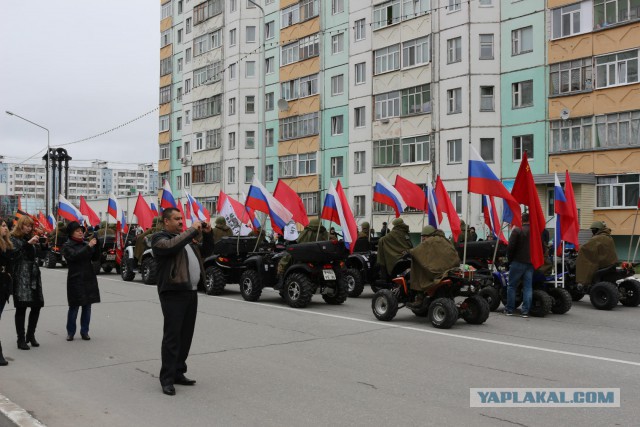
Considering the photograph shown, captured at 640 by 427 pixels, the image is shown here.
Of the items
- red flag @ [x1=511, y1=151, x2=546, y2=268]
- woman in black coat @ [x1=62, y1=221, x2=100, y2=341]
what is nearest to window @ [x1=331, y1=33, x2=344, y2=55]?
red flag @ [x1=511, y1=151, x2=546, y2=268]

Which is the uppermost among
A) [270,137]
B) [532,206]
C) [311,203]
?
[270,137]

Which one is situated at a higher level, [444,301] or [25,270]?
[25,270]

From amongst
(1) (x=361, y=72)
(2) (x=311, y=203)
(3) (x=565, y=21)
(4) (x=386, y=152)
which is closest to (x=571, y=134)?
(3) (x=565, y=21)

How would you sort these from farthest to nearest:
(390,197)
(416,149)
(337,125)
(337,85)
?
(337,85) < (337,125) < (416,149) < (390,197)

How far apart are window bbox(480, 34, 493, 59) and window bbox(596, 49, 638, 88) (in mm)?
5962

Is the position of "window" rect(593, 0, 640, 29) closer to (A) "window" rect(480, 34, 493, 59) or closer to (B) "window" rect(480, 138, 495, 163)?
(A) "window" rect(480, 34, 493, 59)

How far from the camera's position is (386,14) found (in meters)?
39.8

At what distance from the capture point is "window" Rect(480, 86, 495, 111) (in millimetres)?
35188

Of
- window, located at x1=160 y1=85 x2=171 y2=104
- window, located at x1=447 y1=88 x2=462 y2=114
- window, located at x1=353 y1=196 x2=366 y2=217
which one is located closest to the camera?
window, located at x1=447 y1=88 x2=462 y2=114

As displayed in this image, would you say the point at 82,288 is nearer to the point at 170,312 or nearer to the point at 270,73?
the point at 170,312

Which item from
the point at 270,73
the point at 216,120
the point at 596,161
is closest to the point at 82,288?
the point at 596,161

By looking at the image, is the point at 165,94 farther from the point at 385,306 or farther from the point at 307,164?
the point at 385,306

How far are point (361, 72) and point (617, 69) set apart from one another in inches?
628

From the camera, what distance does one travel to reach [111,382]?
281 inches
